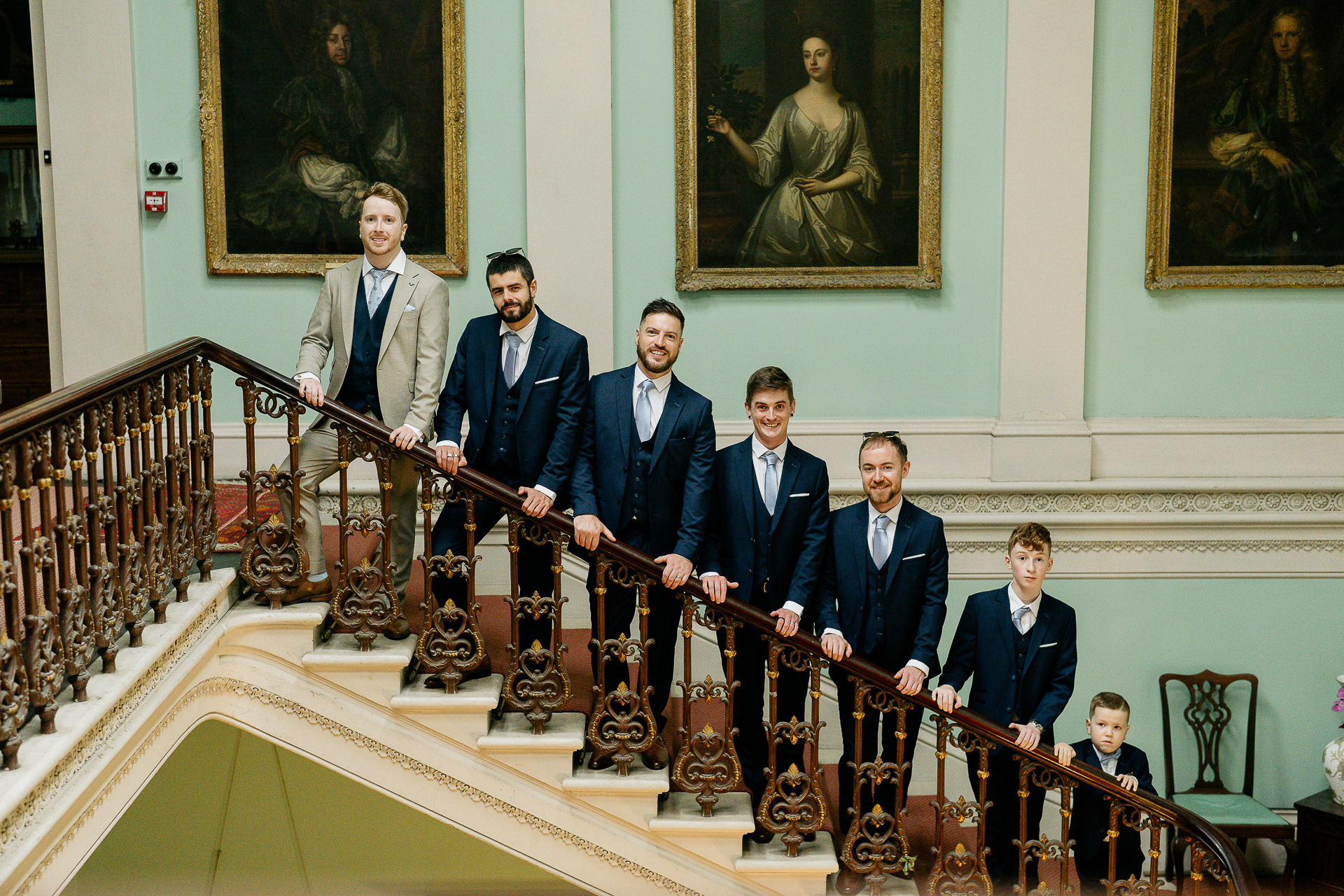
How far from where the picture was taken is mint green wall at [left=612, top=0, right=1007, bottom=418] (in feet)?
20.2

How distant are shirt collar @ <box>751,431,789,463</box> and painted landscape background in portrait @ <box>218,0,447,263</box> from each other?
277 centimetres

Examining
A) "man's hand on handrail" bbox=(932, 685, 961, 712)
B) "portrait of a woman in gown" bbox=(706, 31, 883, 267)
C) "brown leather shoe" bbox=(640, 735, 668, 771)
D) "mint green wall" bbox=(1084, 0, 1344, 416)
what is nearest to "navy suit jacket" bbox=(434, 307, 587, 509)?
"brown leather shoe" bbox=(640, 735, 668, 771)

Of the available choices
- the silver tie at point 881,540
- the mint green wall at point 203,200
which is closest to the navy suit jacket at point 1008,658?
the silver tie at point 881,540

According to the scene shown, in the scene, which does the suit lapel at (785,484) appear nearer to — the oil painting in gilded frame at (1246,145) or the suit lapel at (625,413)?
the suit lapel at (625,413)

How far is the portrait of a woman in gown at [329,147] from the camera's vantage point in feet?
19.8

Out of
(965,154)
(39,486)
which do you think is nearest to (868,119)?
(965,154)

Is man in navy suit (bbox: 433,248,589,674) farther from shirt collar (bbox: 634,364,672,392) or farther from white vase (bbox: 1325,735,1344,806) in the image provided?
white vase (bbox: 1325,735,1344,806)

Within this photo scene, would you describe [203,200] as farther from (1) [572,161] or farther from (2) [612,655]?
(2) [612,655]

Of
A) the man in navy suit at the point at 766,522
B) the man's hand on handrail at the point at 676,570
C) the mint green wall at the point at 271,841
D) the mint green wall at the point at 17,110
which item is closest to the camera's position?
the man's hand on handrail at the point at 676,570

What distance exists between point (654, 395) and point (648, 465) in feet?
0.86

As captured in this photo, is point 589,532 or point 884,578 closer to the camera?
point 589,532

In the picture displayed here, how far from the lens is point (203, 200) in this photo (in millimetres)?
6086

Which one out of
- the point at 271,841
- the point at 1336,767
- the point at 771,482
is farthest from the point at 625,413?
the point at 1336,767

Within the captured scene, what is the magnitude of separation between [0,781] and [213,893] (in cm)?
344
